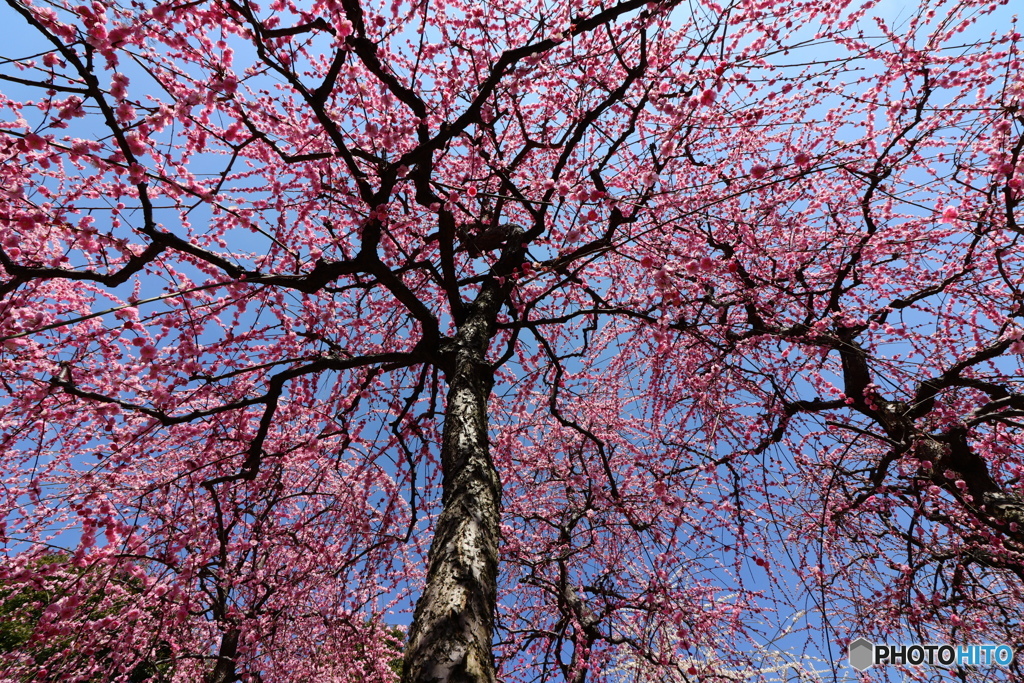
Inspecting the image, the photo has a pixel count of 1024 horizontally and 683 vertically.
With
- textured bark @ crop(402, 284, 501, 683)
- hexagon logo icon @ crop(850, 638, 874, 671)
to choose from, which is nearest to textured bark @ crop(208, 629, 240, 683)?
textured bark @ crop(402, 284, 501, 683)

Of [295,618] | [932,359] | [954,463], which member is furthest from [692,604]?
[295,618]

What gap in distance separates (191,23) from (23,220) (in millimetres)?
2050

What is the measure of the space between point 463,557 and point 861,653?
5.84 m

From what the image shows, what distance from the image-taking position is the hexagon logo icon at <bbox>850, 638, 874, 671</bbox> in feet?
18.3

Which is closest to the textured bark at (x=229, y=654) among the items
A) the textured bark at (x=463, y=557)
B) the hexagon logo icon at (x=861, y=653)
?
the textured bark at (x=463, y=557)

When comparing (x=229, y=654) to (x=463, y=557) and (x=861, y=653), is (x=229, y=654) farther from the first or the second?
(x=861, y=653)

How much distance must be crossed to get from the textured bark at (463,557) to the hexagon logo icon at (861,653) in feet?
17.8

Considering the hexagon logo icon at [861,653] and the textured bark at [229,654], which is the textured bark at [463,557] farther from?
the textured bark at [229,654]

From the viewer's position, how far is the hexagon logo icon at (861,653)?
18.3 feet

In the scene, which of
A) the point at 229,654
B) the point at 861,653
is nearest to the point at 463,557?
the point at 861,653

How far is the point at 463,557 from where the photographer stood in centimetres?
281

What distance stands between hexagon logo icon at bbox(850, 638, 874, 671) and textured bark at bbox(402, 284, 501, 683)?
5438 mm

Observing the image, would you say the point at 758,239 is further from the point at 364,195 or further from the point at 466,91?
the point at 364,195

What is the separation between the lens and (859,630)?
571 cm
